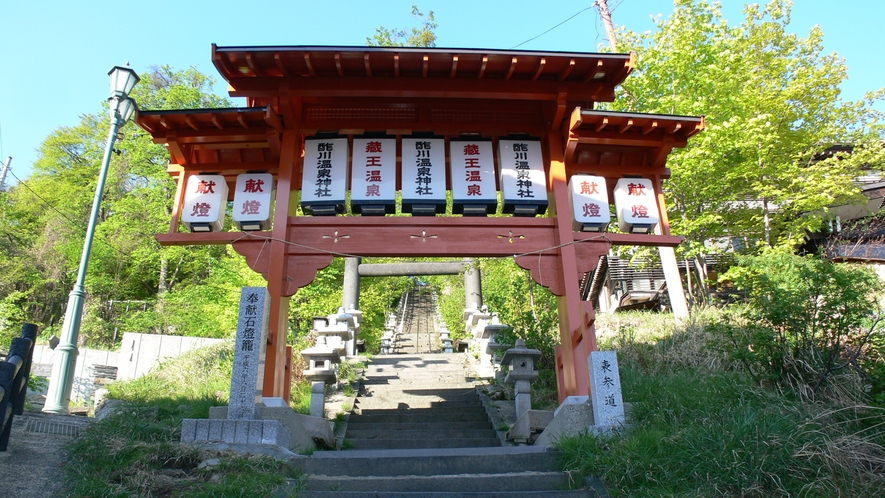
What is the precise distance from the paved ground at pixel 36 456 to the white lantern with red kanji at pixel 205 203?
2.86 meters

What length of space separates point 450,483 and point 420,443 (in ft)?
9.70

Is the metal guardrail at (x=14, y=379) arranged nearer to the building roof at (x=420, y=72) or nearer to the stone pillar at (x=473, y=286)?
the building roof at (x=420, y=72)

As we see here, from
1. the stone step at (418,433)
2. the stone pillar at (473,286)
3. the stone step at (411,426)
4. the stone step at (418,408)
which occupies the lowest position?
the stone step at (418,433)

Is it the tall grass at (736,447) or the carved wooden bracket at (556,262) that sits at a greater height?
the carved wooden bracket at (556,262)

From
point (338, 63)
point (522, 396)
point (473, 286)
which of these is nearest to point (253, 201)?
point (338, 63)

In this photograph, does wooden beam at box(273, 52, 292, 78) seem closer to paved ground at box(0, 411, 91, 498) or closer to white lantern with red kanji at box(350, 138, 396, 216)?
white lantern with red kanji at box(350, 138, 396, 216)

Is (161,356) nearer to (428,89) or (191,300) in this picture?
(191,300)

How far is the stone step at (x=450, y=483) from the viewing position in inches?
213

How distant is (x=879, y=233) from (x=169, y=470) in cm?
2205

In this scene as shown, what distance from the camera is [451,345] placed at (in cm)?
1889

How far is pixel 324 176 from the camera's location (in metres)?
8.08

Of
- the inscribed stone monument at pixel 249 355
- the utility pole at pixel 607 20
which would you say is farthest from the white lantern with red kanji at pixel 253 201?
the utility pole at pixel 607 20

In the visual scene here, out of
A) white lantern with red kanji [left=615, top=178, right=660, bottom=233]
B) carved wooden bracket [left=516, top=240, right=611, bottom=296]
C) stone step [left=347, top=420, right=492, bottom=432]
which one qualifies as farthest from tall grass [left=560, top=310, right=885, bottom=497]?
stone step [left=347, top=420, right=492, bottom=432]

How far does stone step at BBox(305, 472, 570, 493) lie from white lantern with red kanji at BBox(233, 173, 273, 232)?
370cm
